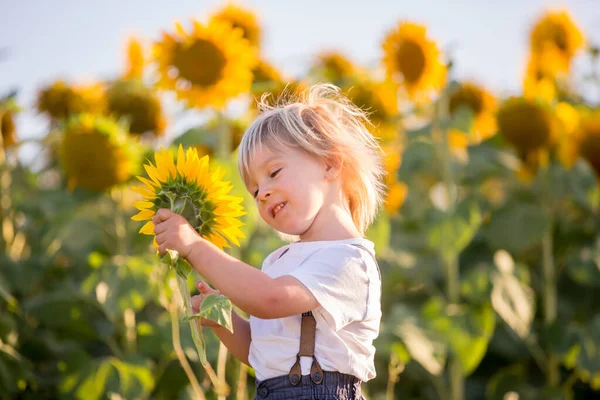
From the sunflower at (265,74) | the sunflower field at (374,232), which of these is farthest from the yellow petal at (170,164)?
Result: the sunflower at (265,74)

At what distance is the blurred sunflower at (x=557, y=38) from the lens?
3.44 meters

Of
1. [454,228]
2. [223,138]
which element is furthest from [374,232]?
[223,138]

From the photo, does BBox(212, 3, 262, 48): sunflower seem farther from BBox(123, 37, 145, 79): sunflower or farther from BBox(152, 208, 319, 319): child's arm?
BBox(152, 208, 319, 319): child's arm

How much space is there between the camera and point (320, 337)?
121 centimetres

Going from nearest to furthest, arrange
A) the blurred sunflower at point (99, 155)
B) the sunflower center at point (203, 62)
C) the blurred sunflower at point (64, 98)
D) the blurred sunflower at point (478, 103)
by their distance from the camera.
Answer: the sunflower center at point (203, 62) → the blurred sunflower at point (99, 155) → the blurred sunflower at point (64, 98) → the blurred sunflower at point (478, 103)

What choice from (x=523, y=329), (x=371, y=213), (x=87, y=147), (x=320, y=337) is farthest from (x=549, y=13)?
(x=320, y=337)

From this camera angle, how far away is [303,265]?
1.19 m

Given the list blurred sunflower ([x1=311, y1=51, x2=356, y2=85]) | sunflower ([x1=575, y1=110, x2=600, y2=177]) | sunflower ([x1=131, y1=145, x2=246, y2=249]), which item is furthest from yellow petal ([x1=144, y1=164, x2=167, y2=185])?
blurred sunflower ([x1=311, y1=51, x2=356, y2=85])

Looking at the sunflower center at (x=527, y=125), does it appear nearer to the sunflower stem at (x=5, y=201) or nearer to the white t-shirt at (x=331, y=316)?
the sunflower stem at (x=5, y=201)

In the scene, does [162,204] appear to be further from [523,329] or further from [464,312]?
[523,329]

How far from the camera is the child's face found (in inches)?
48.4

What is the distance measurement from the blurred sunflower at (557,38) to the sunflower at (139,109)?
160 cm

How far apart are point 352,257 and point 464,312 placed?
1.31m

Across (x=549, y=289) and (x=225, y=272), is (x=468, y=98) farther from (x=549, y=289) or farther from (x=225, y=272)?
(x=225, y=272)
